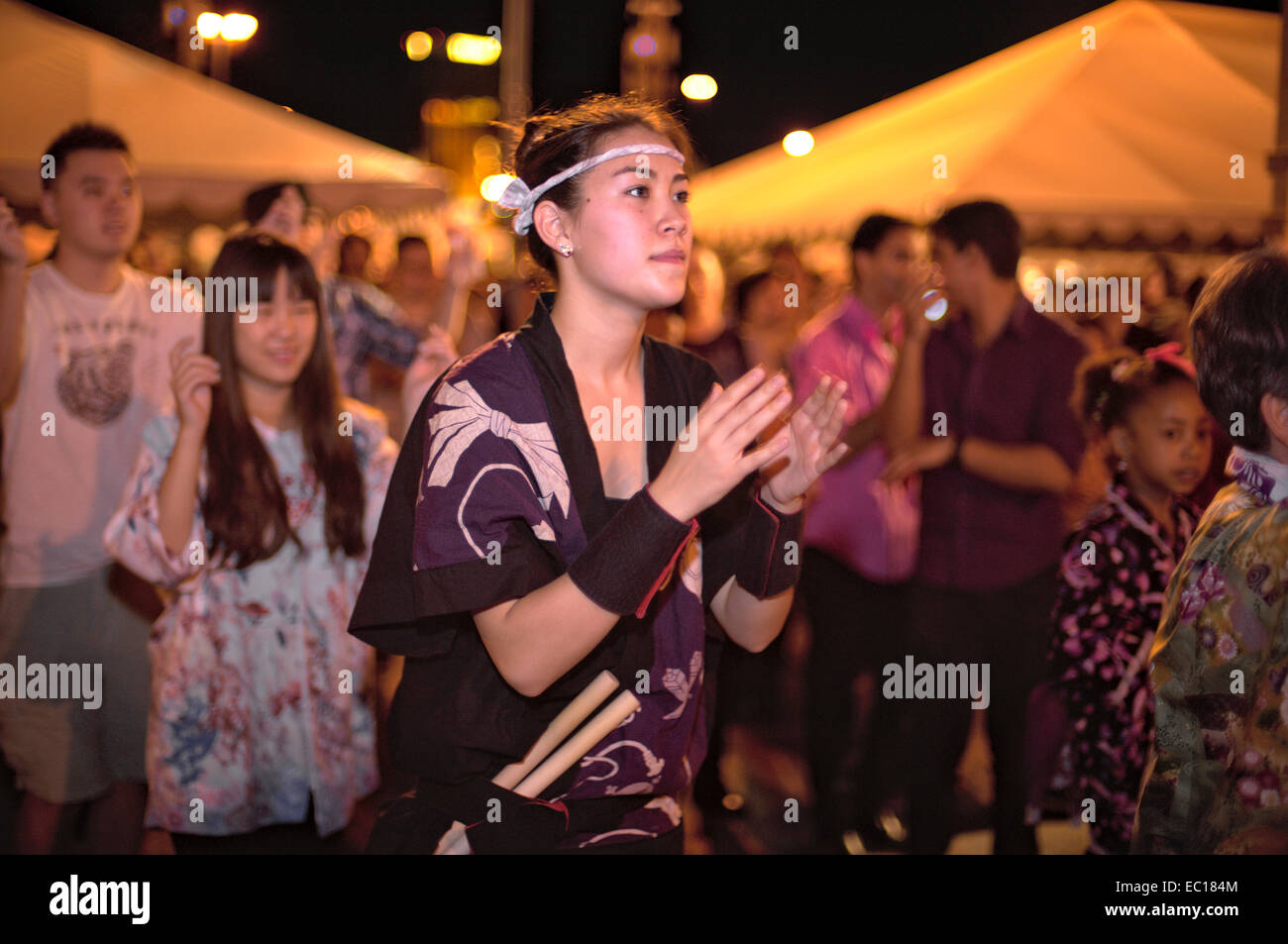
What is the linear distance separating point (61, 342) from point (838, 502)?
2.58 meters

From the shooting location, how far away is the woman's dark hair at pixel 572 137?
1980 mm

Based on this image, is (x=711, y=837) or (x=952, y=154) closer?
(x=711, y=837)

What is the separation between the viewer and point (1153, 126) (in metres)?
6.22

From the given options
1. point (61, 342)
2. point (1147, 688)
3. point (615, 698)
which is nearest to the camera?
point (615, 698)

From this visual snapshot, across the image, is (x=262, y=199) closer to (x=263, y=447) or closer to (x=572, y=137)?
(x=263, y=447)

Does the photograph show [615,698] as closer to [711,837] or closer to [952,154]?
[711,837]

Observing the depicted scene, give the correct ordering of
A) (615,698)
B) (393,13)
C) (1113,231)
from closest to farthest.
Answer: (615,698) → (393,13) → (1113,231)

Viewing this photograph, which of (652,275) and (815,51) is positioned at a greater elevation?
(815,51)

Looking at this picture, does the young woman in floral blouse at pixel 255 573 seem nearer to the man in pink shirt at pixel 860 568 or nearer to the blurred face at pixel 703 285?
the man in pink shirt at pixel 860 568

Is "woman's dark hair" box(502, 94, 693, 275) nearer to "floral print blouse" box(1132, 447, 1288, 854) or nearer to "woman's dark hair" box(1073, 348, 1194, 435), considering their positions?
"floral print blouse" box(1132, 447, 1288, 854)

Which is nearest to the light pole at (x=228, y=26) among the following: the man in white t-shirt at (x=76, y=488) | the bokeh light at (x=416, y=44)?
the man in white t-shirt at (x=76, y=488)

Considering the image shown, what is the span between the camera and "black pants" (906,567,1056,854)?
3396 millimetres

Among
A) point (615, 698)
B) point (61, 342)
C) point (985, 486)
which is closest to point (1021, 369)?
point (985, 486)

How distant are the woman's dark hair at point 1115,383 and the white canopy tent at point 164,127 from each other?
10.8 feet
